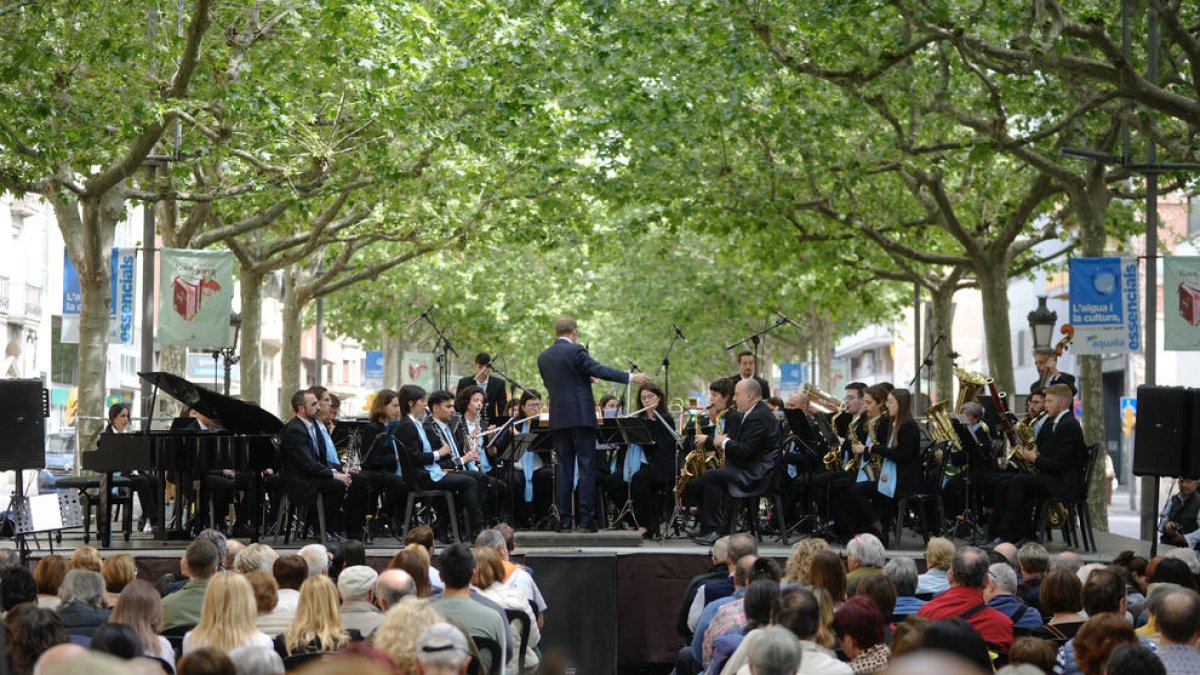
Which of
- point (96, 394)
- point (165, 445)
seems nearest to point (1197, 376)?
point (96, 394)

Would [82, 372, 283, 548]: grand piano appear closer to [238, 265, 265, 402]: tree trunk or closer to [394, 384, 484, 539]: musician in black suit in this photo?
[394, 384, 484, 539]: musician in black suit

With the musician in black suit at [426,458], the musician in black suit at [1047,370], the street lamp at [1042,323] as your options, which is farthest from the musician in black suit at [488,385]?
the street lamp at [1042,323]

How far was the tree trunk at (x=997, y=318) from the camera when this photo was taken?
90.8 ft

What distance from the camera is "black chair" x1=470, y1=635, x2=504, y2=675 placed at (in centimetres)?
858

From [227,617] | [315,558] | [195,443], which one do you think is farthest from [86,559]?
[195,443]

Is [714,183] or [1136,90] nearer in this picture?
[1136,90]

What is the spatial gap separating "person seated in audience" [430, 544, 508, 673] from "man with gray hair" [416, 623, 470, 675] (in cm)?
189

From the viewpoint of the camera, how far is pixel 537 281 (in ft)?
173

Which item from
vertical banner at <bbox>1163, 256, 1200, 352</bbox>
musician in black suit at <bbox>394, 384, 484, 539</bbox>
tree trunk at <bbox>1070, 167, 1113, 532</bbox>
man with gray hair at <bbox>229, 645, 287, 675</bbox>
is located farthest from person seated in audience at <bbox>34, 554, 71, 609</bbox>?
tree trunk at <bbox>1070, 167, 1113, 532</bbox>

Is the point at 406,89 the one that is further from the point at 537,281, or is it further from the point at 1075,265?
the point at 537,281

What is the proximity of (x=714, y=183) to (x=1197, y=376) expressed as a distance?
22064 mm

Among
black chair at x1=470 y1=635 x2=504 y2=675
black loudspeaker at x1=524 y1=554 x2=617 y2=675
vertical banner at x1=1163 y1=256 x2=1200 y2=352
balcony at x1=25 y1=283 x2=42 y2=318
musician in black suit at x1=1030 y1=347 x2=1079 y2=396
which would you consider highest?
balcony at x1=25 y1=283 x2=42 y2=318

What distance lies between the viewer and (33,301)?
5000cm

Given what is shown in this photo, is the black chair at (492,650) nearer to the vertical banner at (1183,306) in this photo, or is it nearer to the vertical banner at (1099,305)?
the vertical banner at (1183,306)
